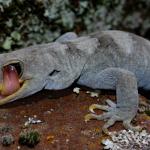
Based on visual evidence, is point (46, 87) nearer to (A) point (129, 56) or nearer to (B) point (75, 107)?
(B) point (75, 107)

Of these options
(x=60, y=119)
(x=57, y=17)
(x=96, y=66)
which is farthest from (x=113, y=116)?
(x=57, y=17)

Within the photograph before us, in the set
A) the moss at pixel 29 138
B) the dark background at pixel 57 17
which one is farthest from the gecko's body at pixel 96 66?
the dark background at pixel 57 17

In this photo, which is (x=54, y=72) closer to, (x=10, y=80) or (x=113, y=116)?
(x=10, y=80)

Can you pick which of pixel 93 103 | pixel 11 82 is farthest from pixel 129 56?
pixel 11 82

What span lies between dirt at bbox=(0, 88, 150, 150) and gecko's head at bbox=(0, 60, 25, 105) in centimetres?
28

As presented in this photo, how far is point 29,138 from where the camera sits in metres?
5.56

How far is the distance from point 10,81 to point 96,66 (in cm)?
130

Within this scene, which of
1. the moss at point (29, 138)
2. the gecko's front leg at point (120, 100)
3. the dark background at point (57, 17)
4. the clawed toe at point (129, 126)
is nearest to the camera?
the moss at point (29, 138)

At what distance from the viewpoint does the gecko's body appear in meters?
6.11

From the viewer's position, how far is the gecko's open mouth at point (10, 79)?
5973 mm

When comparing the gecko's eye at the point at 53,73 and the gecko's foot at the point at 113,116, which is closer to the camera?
the gecko's foot at the point at 113,116

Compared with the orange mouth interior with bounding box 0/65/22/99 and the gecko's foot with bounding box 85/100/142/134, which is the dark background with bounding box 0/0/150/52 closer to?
the orange mouth interior with bounding box 0/65/22/99

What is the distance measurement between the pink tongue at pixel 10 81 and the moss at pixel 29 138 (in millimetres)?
672

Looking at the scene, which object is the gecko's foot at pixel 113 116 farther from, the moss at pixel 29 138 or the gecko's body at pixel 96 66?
the moss at pixel 29 138
